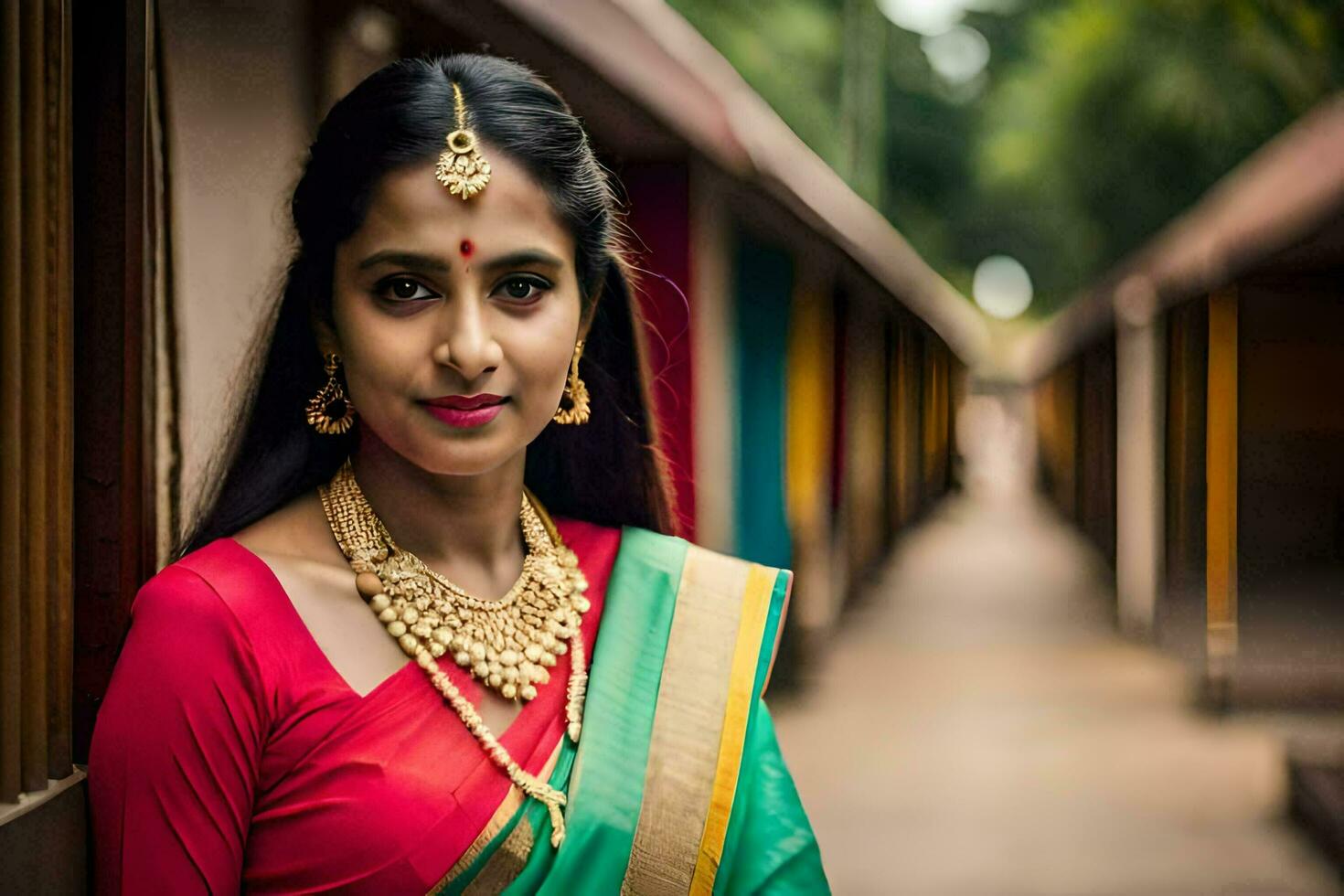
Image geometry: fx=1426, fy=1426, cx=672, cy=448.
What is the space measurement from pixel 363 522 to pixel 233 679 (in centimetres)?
24

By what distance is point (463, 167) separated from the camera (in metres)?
1.31

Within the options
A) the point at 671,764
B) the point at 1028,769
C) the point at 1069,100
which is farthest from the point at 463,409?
the point at 1069,100

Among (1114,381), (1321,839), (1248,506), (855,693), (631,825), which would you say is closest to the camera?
(631,825)

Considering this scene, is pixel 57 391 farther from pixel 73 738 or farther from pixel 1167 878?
pixel 1167 878

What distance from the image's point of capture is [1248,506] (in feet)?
29.8

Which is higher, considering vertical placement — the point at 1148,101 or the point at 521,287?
the point at 1148,101

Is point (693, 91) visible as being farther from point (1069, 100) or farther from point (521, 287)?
point (1069, 100)

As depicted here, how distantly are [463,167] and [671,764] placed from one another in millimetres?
673

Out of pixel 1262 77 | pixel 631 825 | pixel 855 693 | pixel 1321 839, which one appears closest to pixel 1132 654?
pixel 855 693

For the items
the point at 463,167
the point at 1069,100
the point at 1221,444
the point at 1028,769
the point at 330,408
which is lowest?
the point at 1028,769

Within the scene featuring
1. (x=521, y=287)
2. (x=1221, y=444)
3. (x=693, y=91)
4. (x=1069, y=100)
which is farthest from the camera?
(x=1069, y=100)

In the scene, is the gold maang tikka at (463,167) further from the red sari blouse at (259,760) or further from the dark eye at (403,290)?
the red sari blouse at (259,760)

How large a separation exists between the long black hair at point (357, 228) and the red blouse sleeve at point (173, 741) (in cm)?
18

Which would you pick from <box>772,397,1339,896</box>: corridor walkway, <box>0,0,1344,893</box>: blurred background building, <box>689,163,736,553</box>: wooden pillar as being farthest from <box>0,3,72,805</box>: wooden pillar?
<box>772,397,1339,896</box>: corridor walkway
